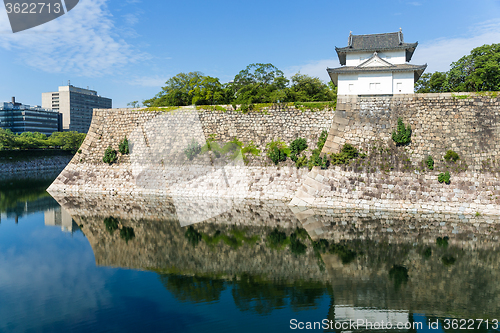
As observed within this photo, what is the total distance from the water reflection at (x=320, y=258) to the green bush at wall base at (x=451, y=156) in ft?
13.4

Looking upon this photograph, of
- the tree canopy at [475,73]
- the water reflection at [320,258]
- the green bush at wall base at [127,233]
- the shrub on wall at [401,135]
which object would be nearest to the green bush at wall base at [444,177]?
the water reflection at [320,258]

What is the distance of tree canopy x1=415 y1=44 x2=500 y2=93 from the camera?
1174 inches

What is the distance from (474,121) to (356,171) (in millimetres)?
8288

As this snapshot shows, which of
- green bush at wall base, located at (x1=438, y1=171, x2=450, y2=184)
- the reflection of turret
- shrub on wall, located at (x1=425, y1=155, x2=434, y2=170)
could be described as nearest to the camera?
the reflection of turret

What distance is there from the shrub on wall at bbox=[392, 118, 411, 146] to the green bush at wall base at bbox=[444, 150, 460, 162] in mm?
2421

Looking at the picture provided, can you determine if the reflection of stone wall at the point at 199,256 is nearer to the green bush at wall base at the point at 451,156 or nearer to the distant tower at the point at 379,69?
the green bush at wall base at the point at 451,156

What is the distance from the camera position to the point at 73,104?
117000mm

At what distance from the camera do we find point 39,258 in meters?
13.1

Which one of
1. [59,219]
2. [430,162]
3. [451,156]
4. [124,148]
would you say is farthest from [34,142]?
[451,156]

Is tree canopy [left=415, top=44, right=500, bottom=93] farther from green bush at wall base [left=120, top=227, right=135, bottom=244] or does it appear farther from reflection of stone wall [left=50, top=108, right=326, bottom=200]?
green bush at wall base [left=120, top=227, right=135, bottom=244]

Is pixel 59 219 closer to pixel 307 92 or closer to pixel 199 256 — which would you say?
pixel 199 256

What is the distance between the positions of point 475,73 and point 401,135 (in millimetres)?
15483

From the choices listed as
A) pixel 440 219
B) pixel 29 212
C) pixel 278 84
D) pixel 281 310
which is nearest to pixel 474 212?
pixel 440 219

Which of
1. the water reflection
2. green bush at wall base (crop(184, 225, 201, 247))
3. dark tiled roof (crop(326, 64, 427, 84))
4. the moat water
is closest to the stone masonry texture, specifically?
the water reflection
